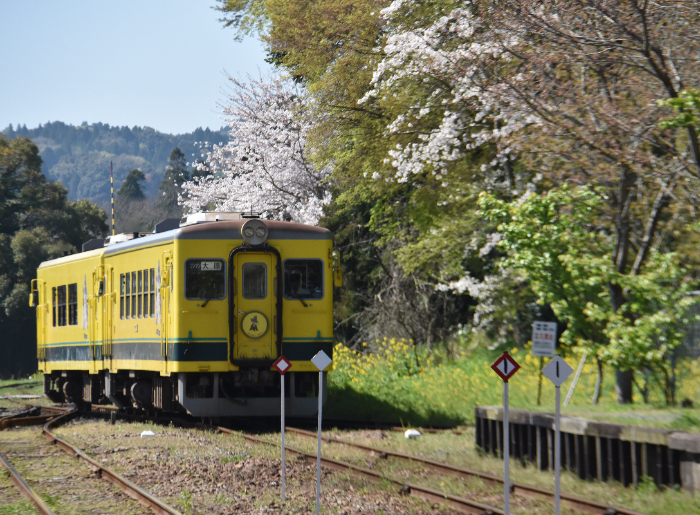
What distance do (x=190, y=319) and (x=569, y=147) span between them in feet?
20.2

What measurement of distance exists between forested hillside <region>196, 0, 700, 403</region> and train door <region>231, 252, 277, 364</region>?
3679 mm

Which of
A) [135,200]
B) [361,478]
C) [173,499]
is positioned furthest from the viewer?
[135,200]

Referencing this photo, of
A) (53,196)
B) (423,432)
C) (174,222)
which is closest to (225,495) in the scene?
(423,432)

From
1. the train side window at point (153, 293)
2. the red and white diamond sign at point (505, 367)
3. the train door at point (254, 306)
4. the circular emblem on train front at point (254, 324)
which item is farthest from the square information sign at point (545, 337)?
the train side window at point (153, 293)

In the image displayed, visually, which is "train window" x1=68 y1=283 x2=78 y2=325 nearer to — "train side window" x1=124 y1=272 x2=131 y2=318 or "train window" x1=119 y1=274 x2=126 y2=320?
"train window" x1=119 y1=274 x2=126 y2=320

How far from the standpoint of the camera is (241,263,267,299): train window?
13.8 metres

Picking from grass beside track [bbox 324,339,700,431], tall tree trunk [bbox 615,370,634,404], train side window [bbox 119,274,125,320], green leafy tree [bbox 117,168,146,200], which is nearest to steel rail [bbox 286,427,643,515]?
grass beside track [bbox 324,339,700,431]

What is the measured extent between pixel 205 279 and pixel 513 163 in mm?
6804

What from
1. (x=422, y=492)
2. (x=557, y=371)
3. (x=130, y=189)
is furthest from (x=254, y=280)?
(x=130, y=189)

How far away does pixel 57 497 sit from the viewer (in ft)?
29.3

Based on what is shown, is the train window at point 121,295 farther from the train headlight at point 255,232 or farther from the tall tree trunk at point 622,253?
the tall tree trunk at point 622,253

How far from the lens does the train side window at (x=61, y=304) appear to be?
19.4 metres

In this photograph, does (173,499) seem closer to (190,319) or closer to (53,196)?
(190,319)

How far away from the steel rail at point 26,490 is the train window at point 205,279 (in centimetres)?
376
